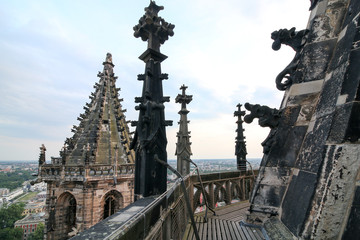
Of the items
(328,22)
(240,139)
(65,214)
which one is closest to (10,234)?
(65,214)

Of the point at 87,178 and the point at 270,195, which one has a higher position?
the point at 270,195

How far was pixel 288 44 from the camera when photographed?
276 centimetres

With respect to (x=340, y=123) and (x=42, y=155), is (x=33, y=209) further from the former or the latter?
(x=340, y=123)

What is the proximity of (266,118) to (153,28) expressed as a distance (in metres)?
3.18

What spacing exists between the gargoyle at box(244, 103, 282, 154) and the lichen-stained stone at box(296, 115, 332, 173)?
1.42ft

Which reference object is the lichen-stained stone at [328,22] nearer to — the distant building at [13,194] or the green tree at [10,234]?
the green tree at [10,234]

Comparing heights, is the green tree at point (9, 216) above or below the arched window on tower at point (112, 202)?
below

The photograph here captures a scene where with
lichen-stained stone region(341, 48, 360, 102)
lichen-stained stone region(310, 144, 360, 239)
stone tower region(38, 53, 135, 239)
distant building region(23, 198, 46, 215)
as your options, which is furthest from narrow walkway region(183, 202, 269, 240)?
distant building region(23, 198, 46, 215)

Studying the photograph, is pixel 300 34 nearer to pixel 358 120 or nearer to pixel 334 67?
pixel 334 67

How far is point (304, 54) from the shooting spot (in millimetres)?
2428

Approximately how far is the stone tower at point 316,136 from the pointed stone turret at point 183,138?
23.2 ft

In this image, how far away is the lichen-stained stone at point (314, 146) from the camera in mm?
1590

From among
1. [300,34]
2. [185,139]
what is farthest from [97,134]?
[300,34]

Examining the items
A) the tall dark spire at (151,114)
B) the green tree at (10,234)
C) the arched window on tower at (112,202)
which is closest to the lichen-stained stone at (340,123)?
the tall dark spire at (151,114)
